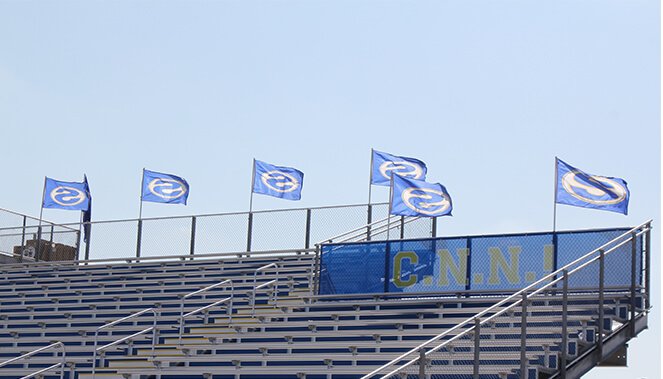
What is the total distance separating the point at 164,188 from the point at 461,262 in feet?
40.2

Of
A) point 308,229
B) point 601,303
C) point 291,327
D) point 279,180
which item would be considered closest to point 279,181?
point 279,180

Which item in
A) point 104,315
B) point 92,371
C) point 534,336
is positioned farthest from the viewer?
point 104,315

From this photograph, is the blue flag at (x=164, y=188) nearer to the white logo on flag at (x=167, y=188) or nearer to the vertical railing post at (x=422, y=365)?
the white logo on flag at (x=167, y=188)

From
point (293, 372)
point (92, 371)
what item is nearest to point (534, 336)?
point (293, 372)

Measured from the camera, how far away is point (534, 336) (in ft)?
54.8

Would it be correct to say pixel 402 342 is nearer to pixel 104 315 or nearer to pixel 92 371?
pixel 92 371

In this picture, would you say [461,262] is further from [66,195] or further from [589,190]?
[66,195]

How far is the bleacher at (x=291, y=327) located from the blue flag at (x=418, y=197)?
6.57 ft

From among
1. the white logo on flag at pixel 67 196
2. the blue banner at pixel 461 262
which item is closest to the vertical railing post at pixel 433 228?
the blue banner at pixel 461 262

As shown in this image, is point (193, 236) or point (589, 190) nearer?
point (589, 190)

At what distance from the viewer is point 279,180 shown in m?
28.9

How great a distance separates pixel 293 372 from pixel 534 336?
10.3 feet

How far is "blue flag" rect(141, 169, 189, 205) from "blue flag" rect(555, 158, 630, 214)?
11.7m

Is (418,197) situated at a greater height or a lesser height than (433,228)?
greater
